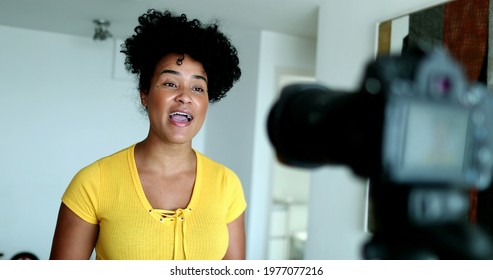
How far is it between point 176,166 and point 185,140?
0.04 m

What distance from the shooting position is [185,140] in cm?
57

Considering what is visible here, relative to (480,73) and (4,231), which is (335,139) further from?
(4,231)

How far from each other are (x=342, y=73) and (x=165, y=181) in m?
0.65

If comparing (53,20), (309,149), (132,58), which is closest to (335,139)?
(309,149)

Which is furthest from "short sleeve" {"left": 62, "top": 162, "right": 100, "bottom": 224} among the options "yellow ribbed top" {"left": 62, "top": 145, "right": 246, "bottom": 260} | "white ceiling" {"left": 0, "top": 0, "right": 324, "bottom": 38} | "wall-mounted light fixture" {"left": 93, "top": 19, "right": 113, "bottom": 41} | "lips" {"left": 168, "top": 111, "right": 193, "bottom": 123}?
"wall-mounted light fixture" {"left": 93, "top": 19, "right": 113, "bottom": 41}

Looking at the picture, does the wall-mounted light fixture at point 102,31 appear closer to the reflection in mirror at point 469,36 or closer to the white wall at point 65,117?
the white wall at point 65,117

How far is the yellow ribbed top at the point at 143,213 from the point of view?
20.2 inches

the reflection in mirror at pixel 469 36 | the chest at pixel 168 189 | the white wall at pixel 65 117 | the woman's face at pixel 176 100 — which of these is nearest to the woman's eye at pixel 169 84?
the woman's face at pixel 176 100

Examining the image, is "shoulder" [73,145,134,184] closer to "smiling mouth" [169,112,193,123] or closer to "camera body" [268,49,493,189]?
"smiling mouth" [169,112,193,123]

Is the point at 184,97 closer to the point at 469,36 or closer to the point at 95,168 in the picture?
the point at 95,168

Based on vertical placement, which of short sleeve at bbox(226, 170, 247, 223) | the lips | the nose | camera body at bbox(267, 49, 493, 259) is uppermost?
the nose

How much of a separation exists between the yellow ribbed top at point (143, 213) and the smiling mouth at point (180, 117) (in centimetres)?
6

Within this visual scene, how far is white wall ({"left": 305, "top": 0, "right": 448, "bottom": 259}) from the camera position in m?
1.08

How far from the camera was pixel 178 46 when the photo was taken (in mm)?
588
